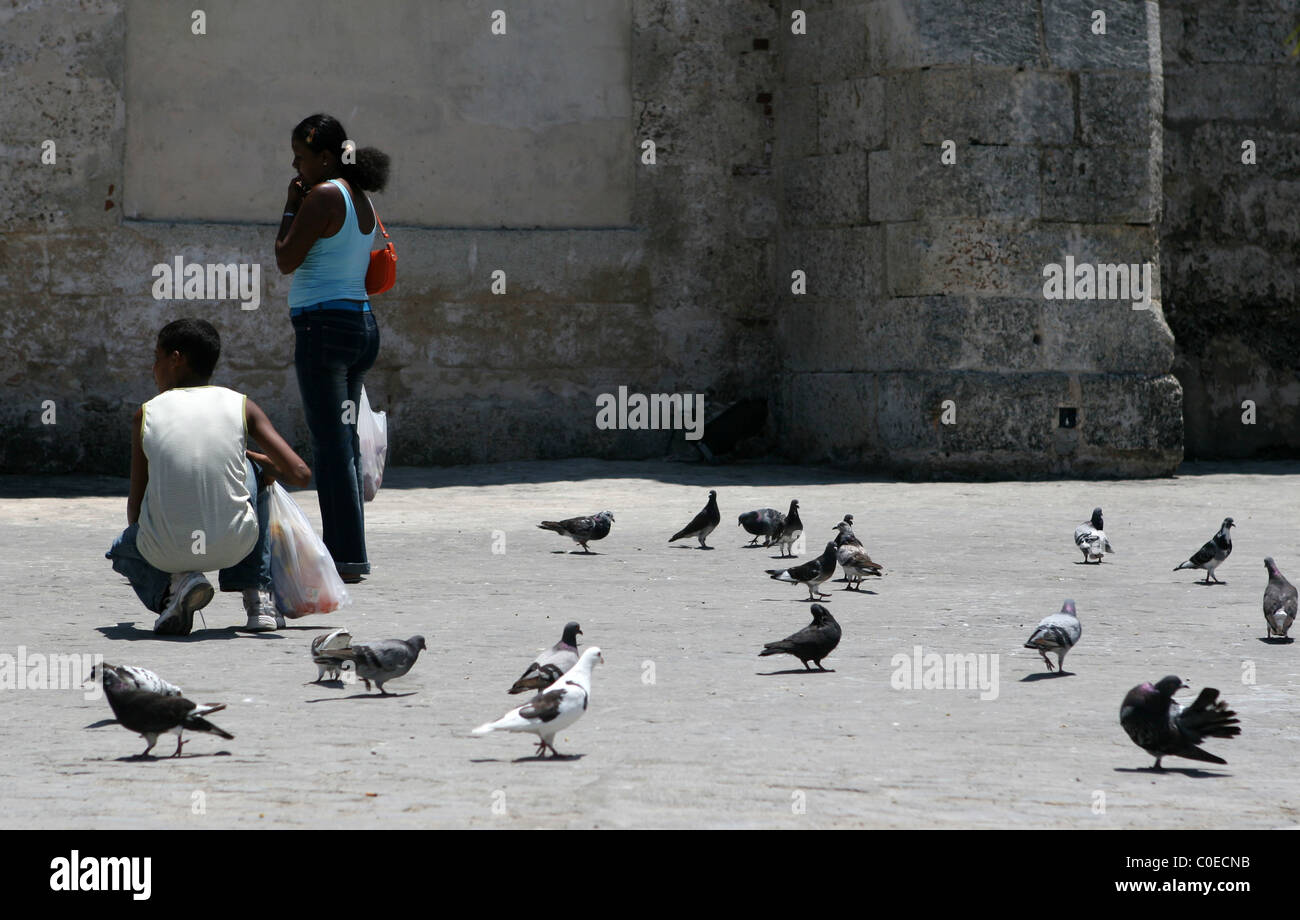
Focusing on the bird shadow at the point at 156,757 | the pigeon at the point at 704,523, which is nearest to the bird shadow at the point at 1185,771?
the bird shadow at the point at 156,757

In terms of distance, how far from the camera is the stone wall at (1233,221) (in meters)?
14.4

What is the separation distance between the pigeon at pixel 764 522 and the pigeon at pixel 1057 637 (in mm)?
3171

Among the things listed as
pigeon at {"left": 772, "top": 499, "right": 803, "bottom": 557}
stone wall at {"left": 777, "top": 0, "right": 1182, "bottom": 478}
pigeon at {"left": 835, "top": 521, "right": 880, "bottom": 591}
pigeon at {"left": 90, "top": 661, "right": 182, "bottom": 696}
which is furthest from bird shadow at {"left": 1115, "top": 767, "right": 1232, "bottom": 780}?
stone wall at {"left": 777, "top": 0, "right": 1182, "bottom": 478}

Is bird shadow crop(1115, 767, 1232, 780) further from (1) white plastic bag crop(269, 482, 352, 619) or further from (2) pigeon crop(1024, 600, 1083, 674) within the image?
(1) white plastic bag crop(269, 482, 352, 619)

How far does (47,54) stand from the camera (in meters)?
12.0

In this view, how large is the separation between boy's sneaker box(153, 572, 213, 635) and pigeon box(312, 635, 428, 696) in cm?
114

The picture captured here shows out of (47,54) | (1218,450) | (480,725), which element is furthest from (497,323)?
(480,725)

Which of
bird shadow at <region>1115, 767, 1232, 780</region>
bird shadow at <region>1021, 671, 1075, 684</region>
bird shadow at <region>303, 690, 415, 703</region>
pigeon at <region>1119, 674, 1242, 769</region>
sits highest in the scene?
pigeon at <region>1119, 674, 1242, 769</region>

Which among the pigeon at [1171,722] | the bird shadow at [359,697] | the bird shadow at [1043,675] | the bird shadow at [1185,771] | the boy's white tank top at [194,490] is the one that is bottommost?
the bird shadow at [1185,771]

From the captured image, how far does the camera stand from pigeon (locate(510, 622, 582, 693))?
4945 mm

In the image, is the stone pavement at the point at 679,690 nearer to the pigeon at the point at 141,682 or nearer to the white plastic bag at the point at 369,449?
the pigeon at the point at 141,682

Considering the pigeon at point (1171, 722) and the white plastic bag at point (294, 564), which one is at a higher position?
the white plastic bag at point (294, 564)

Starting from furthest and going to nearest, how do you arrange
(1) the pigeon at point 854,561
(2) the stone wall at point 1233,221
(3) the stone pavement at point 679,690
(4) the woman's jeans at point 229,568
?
(2) the stone wall at point 1233,221 < (1) the pigeon at point 854,561 < (4) the woman's jeans at point 229,568 < (3) the stone pavement at point 679,690

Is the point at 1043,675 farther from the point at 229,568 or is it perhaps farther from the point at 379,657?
the point at 229,568
